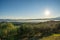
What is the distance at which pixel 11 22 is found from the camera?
4.25ft

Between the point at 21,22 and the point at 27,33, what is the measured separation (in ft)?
0.52

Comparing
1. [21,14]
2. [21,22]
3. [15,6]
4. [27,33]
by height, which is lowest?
[27,33]

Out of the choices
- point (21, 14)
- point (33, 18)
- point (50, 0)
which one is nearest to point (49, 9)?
point (50, 0)

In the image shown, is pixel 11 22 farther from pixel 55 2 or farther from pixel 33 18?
pixel 55 2

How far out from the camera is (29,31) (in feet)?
4.18

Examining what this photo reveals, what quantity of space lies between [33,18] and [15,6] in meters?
0.28

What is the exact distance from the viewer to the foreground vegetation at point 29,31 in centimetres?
126

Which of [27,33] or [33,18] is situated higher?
[33,18]

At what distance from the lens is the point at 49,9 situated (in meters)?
1.33

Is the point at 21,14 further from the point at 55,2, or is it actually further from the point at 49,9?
the point at 55,2

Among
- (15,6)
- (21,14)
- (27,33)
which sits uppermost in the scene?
(15,6)

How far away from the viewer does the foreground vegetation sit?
1263 millimetres

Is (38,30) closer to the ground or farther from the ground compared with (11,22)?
closer to the ground

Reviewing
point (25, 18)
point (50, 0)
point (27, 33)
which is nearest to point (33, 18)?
point (25, 18)
